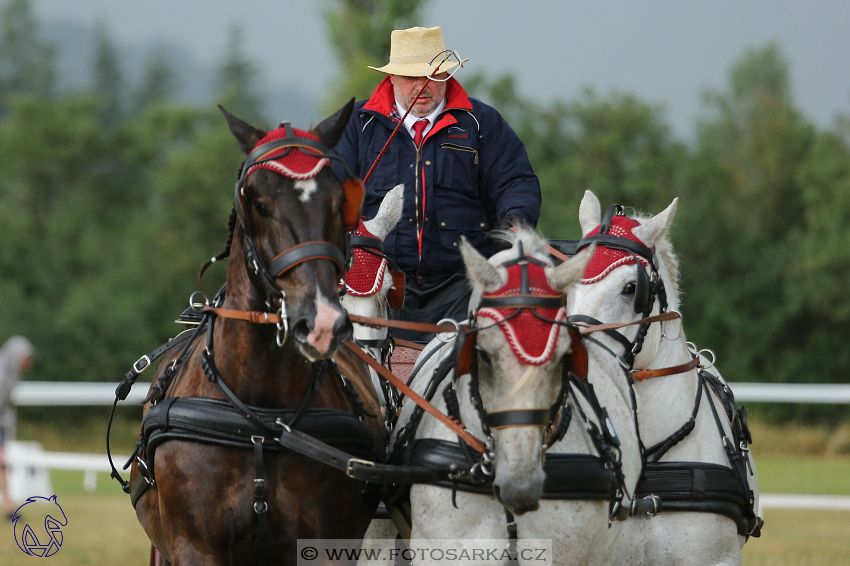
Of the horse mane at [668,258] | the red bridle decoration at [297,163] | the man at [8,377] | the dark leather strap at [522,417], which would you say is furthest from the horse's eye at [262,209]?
the man at [8,377]

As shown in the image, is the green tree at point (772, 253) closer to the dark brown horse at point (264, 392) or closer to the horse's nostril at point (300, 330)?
the dark brown horse at point (264, 392)

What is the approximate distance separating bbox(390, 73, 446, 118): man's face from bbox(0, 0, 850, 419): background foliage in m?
19.2

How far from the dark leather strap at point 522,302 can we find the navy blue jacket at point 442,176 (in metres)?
1.64

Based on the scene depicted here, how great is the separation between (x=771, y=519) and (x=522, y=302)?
9.15 metres

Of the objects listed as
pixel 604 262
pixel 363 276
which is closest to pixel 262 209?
pixel 363 276

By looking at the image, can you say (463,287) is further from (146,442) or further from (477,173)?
(146,442)

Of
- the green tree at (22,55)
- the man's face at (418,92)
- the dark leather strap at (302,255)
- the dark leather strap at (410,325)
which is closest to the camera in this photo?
the dark leather strap at (302,255)

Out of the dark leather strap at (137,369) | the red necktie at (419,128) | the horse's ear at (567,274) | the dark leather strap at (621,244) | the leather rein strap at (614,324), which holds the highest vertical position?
the red necktie at (419,128)

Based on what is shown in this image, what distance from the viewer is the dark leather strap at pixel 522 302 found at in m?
3.21

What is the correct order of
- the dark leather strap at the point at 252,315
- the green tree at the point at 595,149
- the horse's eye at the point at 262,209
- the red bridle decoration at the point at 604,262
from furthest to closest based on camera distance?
the green tree at the point at 595,149
the red bridle decoration at the point at 604,262
the dark leather strap at the point at 252,315
the horse's eye at the point at 262,209

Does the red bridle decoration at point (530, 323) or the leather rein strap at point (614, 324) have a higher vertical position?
the red bridle decoration at point (530, 323)

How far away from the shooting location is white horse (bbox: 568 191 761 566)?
13.5 ft

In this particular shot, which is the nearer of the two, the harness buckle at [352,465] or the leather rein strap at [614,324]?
the harness buckle at [352,465]

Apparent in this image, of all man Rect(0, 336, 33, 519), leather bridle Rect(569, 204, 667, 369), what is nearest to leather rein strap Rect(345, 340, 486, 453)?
leather bridle Rect(569, 204, 667, 369)
